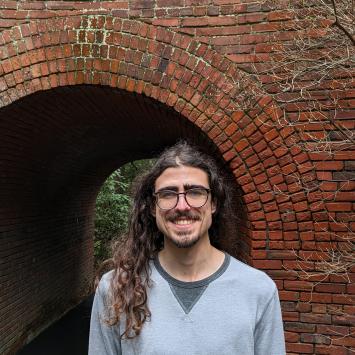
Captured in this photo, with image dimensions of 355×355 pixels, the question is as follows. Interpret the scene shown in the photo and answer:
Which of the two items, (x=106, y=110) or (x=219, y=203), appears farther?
(x=106, y=110)

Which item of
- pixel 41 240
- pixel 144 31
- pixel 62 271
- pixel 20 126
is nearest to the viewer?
pixel 144 31

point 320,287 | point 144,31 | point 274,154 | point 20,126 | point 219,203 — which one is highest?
point 144,31

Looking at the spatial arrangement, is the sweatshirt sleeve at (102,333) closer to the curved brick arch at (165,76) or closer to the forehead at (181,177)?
the forehead at (181,177)

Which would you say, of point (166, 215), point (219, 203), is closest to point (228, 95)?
point (219, 203)

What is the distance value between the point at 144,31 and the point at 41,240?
4.73 m

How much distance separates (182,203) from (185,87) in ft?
8.29

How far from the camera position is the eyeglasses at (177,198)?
166 centimetres

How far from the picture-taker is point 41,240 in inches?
294

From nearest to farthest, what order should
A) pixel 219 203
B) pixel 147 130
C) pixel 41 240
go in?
pixel 219 203, pixel 147 130, pixel 41 240

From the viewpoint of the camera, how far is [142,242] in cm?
187

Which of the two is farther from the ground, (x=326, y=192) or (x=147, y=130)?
(x=147, y=130)

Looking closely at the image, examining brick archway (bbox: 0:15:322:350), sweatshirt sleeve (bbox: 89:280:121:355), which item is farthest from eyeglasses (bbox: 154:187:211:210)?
brick archway (bbox: 0:15:322:350)

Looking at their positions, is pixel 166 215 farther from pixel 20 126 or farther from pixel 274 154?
pixel 20 126

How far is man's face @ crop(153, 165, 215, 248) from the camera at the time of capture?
1.62 metres
